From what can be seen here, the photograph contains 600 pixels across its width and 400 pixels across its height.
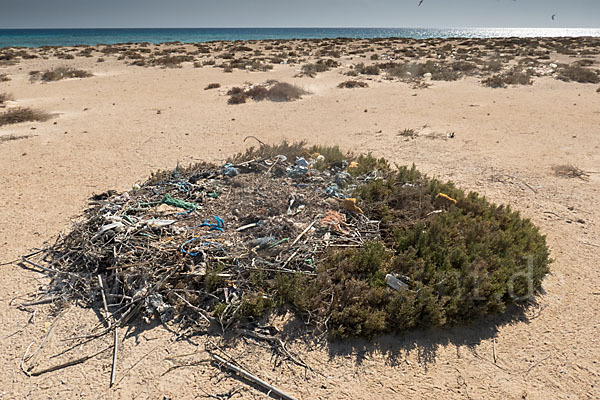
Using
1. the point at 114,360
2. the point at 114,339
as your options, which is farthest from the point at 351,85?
the point at 114,360

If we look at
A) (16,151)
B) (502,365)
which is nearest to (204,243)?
(502,365)

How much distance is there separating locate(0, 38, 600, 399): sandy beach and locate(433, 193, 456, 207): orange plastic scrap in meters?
1.50

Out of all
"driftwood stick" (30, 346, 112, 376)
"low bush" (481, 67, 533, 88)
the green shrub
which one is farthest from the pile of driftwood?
the green shrub

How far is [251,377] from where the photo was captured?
3229 millimetres

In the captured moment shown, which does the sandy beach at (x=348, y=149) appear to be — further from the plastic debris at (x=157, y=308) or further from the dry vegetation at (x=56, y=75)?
the dry vegetation at (x=56, y=75)

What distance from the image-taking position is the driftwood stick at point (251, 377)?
310 cm

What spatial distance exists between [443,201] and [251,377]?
3.95 meters

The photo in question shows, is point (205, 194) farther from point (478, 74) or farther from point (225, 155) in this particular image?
point (478, 74)

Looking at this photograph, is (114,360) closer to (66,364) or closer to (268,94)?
(66,364)

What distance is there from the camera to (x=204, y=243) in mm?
4566

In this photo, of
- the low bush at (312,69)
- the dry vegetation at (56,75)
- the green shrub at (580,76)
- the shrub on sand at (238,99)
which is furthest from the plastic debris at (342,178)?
the dry vegetation at (56,75)

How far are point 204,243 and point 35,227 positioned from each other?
3.12m

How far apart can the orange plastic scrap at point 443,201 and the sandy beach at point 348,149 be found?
4.93ft

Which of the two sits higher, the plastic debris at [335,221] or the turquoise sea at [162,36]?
the turquoise sea at [162,36]
